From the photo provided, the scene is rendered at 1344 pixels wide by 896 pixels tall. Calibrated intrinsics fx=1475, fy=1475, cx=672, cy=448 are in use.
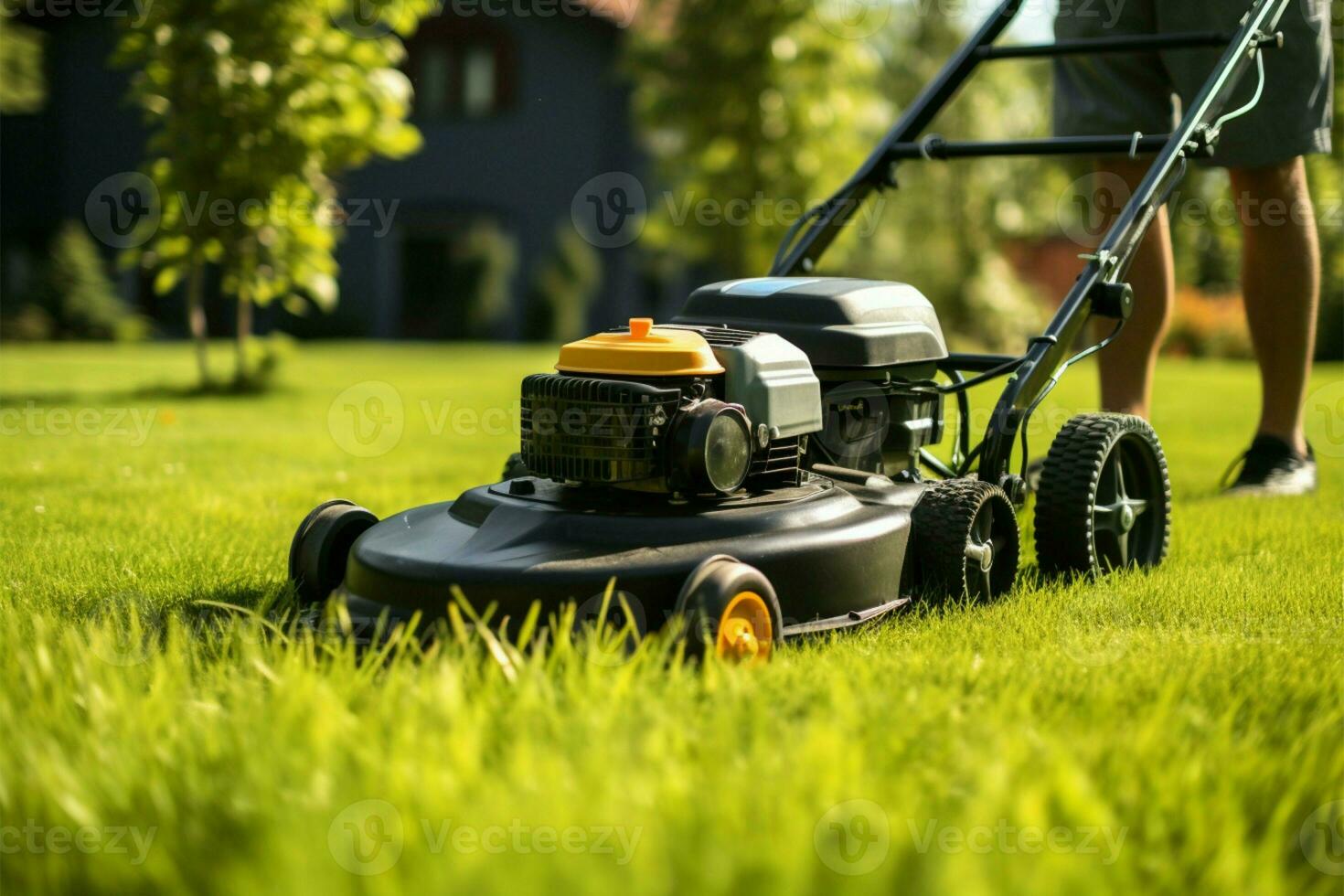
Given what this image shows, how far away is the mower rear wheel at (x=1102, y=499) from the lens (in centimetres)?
306

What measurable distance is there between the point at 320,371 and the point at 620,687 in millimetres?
9059

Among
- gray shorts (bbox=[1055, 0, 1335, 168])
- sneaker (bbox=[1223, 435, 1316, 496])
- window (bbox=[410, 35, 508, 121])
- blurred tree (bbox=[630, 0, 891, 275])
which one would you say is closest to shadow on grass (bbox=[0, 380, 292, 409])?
blurred tree (bbox=[630, 0, 891, 275])

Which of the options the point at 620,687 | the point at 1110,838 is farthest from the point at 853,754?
the point at 620,687

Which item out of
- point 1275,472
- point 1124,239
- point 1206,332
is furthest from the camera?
point 1206,332

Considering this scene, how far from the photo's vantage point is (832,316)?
115 inches

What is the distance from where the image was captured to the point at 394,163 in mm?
17500

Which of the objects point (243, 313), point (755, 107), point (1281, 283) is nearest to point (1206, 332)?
point (755, 107)

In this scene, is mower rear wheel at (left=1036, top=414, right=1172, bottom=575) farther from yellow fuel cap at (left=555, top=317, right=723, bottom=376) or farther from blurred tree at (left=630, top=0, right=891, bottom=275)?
blurred tree at (left=630, top=0, right=891, bottom=275)

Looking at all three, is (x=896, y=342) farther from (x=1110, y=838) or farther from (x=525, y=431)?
(x=1110, y=838)

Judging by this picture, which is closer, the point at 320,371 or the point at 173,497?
the point at 173,497

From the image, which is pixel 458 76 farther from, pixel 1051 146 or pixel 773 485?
pixel 773 485

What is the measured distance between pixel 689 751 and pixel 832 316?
4.26 ft

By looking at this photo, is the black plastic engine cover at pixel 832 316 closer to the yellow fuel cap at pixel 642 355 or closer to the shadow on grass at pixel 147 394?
the yellow fuel cap at pixel 642 355

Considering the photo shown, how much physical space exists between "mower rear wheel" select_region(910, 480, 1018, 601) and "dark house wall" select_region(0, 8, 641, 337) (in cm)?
1461
